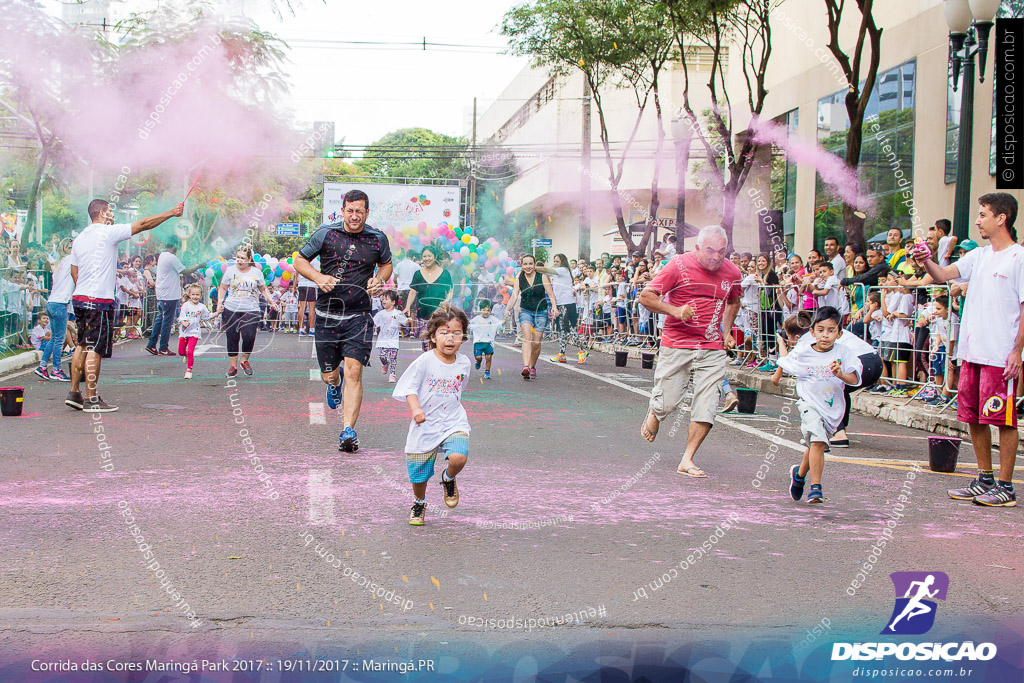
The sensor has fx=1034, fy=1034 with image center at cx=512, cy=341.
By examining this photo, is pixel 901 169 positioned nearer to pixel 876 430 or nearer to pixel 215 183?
pixel 876 430

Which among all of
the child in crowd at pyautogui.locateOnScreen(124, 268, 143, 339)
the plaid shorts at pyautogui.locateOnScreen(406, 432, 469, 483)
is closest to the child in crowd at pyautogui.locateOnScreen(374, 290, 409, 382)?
the plaid shorts at pyautogui.locateOnScreen(406, 432, 469, 483)

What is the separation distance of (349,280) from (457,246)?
57.8 ft

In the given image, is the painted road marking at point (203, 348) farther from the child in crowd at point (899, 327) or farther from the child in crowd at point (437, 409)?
the child in crowd at point (437, 409)

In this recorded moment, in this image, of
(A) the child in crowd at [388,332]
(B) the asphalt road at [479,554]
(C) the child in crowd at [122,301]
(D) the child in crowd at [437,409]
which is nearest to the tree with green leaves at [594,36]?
(C) the child in crowd at [122,301]

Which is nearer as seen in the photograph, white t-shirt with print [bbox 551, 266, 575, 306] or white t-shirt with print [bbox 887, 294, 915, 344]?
white t-shirt with print [bbox 887, 294, 915, 344]

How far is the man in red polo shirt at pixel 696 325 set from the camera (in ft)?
24.6

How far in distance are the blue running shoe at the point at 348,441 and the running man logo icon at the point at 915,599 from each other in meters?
4.12

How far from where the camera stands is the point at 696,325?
7.73 m

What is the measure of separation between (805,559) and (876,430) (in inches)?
238

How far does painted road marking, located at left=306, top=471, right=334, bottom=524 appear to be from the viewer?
5.55m

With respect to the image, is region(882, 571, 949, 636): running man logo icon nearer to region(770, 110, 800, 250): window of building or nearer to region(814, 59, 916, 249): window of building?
region(814, 59, 916, 249): window of building

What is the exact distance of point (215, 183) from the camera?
17906 mm

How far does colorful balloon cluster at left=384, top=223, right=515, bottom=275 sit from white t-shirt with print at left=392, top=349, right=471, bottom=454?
19.5 metres

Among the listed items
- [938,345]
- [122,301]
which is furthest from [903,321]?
[122,301]
